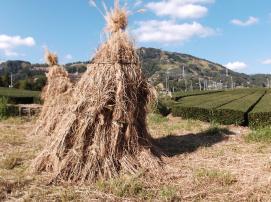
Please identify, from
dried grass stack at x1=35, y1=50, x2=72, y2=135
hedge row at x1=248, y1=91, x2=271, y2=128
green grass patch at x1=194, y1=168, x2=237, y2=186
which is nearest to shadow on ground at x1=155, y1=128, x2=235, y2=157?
hedge row at x1=248, y1=91, x2=271, y2=128

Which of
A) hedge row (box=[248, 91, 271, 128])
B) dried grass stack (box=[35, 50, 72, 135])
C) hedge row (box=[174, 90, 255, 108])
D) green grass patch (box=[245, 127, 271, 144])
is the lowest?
green grass patch (box=[245, 127, 271, 144])

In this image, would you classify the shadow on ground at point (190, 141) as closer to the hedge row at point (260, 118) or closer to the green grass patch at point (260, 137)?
the green grass patch at point (260, 137)

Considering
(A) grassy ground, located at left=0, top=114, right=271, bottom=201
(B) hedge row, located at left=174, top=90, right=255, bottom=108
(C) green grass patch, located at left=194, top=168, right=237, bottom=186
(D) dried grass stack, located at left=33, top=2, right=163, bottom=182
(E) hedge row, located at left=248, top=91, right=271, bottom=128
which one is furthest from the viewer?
(B) hedge row, located at left=174, top=90, right=255, bottom=108

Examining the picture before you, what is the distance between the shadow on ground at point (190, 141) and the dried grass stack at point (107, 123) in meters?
1.29

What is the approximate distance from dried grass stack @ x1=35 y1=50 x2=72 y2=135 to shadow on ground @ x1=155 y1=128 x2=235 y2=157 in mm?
3566

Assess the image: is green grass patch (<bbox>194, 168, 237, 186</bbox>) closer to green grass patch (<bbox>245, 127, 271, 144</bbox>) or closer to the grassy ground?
the grassy ground

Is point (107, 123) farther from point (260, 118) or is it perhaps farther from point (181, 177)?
point (260, 118)

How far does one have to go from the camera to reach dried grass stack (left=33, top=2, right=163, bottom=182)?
25.2 ft

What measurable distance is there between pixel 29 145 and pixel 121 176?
4.18m

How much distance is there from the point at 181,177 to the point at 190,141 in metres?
3.89

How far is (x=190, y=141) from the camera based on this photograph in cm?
1149

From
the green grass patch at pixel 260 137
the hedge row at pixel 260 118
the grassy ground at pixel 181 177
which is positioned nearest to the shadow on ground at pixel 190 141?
the grassy ground at pixel 181 177

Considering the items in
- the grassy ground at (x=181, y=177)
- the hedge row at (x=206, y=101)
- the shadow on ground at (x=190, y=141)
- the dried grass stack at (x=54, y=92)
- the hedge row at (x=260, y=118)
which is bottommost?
the grassy ground at (x=181, y=177)

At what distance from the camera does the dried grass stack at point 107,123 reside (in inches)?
302
